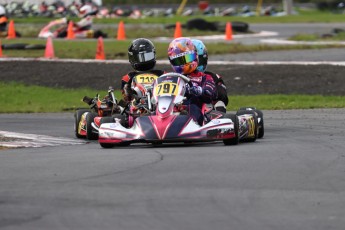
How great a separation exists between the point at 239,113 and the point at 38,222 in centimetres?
581

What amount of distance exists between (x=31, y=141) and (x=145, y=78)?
1.46 m

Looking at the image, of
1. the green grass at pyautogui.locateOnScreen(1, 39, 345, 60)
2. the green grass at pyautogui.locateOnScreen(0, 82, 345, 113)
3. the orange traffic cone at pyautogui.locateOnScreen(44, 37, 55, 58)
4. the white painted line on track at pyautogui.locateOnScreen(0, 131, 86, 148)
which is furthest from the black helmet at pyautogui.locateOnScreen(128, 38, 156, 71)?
the orange traffic cone at pyautogui.locateOnScreen(44, 37, 55, 58)

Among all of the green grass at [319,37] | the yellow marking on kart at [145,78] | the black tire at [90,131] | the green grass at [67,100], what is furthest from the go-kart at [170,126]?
the green grass at [319,37]

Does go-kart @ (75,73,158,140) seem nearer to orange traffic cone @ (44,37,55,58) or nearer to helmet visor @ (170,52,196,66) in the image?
helmet visor @ (170,52,196,66)

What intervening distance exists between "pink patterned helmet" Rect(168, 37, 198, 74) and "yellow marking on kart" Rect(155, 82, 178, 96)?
1.03 m

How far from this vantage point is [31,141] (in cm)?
1155

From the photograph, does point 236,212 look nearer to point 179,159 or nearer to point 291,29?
point 179,159

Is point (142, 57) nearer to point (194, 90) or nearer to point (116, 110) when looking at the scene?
point (116, 110)

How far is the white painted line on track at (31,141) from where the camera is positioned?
1119cm

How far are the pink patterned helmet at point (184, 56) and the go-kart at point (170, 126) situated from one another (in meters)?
0.79

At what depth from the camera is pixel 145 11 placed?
57562 mm

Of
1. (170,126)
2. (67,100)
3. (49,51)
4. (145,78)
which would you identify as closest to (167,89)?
(170,126)

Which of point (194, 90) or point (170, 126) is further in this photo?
point (194, 90)

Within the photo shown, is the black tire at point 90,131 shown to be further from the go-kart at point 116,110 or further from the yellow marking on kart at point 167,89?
the yellow marking on kart at point 167,89
